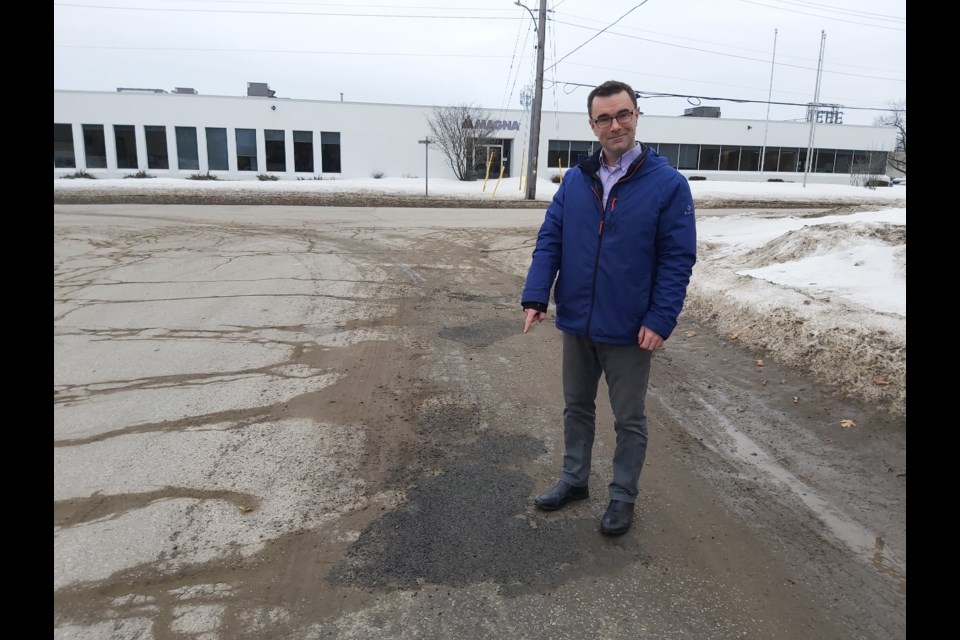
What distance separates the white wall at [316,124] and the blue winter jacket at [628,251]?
3430 centimetres

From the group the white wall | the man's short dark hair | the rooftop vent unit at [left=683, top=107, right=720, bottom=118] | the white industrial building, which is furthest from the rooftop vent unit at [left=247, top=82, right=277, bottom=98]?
the man's short dark hair

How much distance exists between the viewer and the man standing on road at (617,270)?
2.93 metres

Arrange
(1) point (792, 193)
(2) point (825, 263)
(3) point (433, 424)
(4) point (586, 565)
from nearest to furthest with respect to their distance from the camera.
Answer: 1. (4) point (586, 565)
2. (3) point (433, 424)
3. (2) point (825, 263)
4. (1) point (792, 193)

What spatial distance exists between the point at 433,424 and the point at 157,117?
3829cm

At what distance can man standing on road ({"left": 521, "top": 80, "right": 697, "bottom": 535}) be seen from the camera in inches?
115

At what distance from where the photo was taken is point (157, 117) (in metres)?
35.8

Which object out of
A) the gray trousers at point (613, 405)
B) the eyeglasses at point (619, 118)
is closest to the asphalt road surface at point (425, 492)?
the gray trousers at point (613, 405)

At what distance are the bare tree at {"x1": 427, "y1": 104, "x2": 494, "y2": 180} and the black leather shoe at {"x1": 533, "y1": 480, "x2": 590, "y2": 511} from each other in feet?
114

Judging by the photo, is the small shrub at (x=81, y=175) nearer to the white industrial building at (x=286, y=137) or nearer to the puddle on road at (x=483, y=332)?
the white industrial building at (x=286, y=137)

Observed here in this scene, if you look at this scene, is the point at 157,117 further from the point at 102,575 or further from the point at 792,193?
the point at 102,575

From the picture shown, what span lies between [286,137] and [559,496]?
37.6 meters

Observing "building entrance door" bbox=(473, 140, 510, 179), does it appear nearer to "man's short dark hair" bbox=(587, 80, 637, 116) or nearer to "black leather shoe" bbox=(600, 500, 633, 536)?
"man's short dark hair" bbox=(587, 80, 637, 116)
